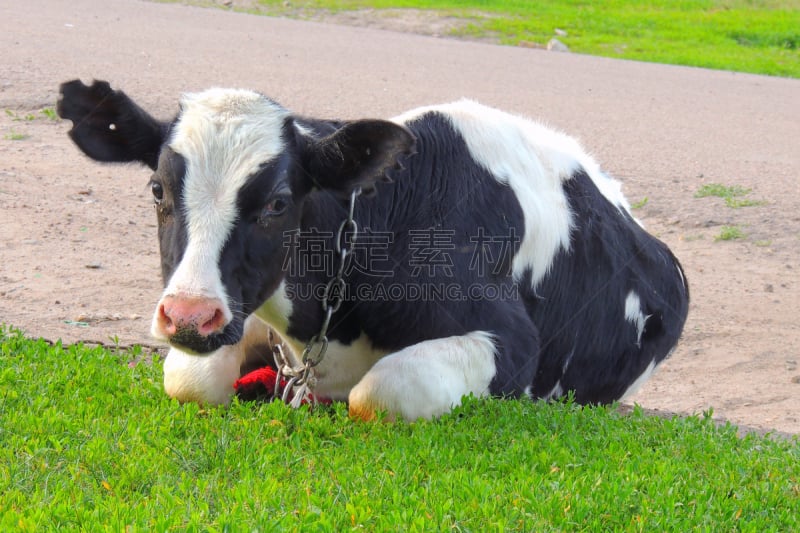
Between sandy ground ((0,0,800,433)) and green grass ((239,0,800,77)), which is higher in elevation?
sandy ground ((0,0,800,433))

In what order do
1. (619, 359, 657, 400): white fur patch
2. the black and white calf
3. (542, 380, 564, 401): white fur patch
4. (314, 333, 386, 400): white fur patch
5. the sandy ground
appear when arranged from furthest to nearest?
1. the sandy ground
2. (619, 359, 657, 400): white fur patch
3. (542, 380, 564, 401): white fur patch
4. (314, 333, 386, 400): white fur patch
5. the black and white calf

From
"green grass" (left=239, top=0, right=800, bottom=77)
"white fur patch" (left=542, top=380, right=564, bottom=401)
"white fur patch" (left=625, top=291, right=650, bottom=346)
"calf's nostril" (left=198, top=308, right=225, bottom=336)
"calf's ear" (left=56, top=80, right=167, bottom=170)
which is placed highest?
"calf's ear" (left=56, top=80, right=167, bottom=170)

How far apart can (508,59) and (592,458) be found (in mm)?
13188

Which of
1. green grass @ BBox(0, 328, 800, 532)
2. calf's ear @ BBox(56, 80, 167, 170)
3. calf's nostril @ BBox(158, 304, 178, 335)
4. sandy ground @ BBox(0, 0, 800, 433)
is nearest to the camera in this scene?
green grass @ BBox(0, 328, 800, 532)

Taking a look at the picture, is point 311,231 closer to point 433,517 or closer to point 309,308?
point 309,308

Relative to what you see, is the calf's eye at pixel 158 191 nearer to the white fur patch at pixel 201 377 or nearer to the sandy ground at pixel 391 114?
the white fur patch at pixel 201 377

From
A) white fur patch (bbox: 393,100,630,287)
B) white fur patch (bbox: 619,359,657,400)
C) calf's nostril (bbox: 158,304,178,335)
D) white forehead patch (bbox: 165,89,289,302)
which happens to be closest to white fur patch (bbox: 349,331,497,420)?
white fur patch (bbox: 393,100,630,287)

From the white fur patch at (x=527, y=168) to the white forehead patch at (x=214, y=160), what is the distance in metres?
0.86

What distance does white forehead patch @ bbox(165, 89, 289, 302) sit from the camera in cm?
413

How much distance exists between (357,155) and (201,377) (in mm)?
1213

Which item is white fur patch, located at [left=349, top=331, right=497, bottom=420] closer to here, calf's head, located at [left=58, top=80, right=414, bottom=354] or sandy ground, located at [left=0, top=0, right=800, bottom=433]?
calf's head, located at [left=58, top=80, right=414, bottom=354]

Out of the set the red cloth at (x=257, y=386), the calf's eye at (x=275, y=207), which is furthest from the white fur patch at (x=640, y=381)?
the calf's eye at (x=275, y=207)

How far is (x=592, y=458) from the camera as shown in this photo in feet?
13.9

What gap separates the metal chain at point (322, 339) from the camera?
479 centimetres
